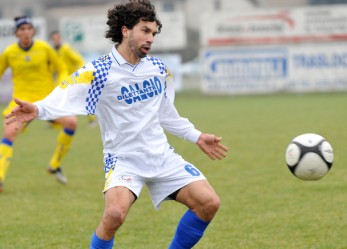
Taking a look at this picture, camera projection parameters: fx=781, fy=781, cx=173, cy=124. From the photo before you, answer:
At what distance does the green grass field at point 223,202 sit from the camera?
614 cm

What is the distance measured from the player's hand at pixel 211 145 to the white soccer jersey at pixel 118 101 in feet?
1.01

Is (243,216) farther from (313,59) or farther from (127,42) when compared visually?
(313,59)

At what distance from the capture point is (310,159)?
550 centimetres

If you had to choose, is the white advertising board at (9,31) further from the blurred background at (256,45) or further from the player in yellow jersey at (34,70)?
the player in yellow jersey at (34,70)

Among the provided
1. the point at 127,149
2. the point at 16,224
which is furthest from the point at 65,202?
the point at 127,149

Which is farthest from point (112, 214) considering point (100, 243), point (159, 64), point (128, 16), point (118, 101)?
point (128, 16)

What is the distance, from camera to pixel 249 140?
43.8 feet

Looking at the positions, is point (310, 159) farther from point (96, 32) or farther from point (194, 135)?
point (96, 32)

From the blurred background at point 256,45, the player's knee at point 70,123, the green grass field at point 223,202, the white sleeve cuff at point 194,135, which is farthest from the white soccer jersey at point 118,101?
the blurred background at point 256,45

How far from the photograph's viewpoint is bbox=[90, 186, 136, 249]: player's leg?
4617 mm

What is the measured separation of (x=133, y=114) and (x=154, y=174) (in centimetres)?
40

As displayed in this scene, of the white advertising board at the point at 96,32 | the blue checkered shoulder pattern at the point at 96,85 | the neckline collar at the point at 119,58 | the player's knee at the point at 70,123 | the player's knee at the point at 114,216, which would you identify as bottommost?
the white advertising board at the point at 96,32

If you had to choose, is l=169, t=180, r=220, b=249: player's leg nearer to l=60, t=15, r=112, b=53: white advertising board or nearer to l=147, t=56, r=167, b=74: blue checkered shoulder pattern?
l=147, t=56, r=167, b=74: blue checkered shoulder pattern

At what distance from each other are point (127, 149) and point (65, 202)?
3.23m
